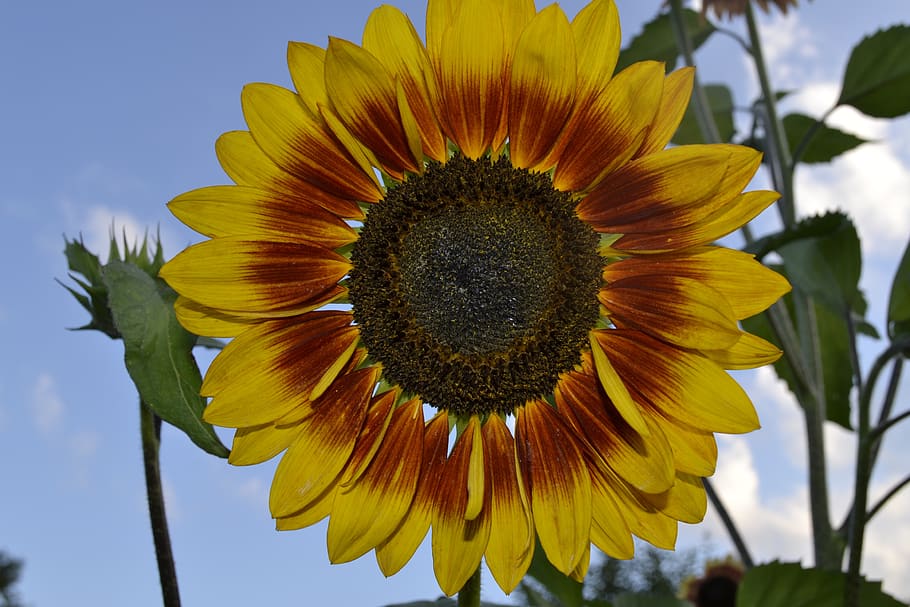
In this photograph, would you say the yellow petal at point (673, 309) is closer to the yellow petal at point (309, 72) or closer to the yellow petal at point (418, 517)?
the yellow petal at point (418, 517)

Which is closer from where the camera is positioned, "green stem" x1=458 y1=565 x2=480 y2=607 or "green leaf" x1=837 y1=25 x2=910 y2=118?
"green stem" x1=458 y1=565 x2=480 y2=607

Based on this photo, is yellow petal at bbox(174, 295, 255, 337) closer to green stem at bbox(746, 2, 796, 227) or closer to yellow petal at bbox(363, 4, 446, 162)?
yellow petal at bbox(363, 4, 446, 162)

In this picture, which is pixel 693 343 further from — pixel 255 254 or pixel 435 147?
pixel 255 254

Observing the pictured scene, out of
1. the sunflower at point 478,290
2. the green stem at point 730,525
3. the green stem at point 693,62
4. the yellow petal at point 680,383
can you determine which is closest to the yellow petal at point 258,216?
the sunflower at point 478,290

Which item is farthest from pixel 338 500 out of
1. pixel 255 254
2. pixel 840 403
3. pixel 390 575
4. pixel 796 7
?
pixel 796 7

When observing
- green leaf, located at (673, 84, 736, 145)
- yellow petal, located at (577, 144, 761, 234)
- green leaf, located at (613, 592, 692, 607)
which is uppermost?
green leaf, located at (673, 84, 736, 145)

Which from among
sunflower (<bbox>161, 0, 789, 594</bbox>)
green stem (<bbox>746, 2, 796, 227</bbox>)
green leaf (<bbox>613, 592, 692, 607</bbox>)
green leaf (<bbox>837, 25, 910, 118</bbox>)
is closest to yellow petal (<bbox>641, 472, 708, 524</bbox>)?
sunflower (<bbox>161, 0, 789, 594</bbox>)
